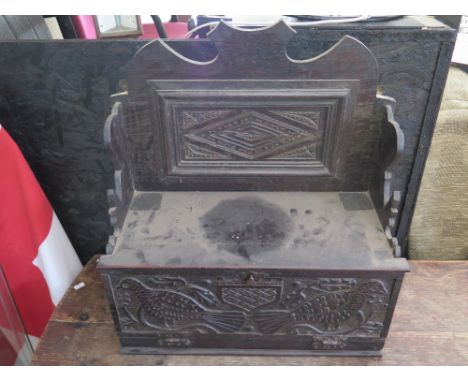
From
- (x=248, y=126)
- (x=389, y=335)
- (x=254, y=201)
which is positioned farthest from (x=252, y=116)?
(x=389, y=335)

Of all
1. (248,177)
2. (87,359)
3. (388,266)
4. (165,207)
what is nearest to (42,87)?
(165,207)

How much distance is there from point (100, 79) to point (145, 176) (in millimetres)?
280

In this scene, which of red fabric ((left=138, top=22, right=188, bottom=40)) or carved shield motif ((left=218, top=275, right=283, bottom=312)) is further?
red fabric ((left=138, top=22, right=188, bottom=40))

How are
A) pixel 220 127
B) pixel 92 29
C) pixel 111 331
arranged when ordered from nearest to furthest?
pixel 220 127, pixel 111 331, pixel 92 29

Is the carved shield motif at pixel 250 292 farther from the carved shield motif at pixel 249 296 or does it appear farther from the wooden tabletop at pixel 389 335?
the wooden tabletop at pixel 389 335

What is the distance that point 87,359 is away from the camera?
1.05 m

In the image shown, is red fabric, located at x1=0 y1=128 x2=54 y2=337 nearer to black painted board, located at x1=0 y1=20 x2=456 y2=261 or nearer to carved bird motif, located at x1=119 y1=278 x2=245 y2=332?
black painted board, located at x1=0 y1=20 x2=456 y2=261

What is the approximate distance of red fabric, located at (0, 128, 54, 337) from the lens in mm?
1119

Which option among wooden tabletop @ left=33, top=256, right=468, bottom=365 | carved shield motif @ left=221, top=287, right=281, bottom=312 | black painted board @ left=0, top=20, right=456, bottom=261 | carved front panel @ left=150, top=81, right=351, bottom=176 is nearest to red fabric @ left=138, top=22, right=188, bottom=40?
black painted board @ left=0, top=20, right=456, bottom=261

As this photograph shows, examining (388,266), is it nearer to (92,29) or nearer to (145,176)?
(145,176)

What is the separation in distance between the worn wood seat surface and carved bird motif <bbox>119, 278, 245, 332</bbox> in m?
0.09

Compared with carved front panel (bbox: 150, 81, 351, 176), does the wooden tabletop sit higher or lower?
lower

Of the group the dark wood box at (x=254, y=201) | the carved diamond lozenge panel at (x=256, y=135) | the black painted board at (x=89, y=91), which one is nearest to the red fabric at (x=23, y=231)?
the black painted board at (x=89, y=91)

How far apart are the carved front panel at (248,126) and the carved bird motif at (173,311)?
0.31 meters
